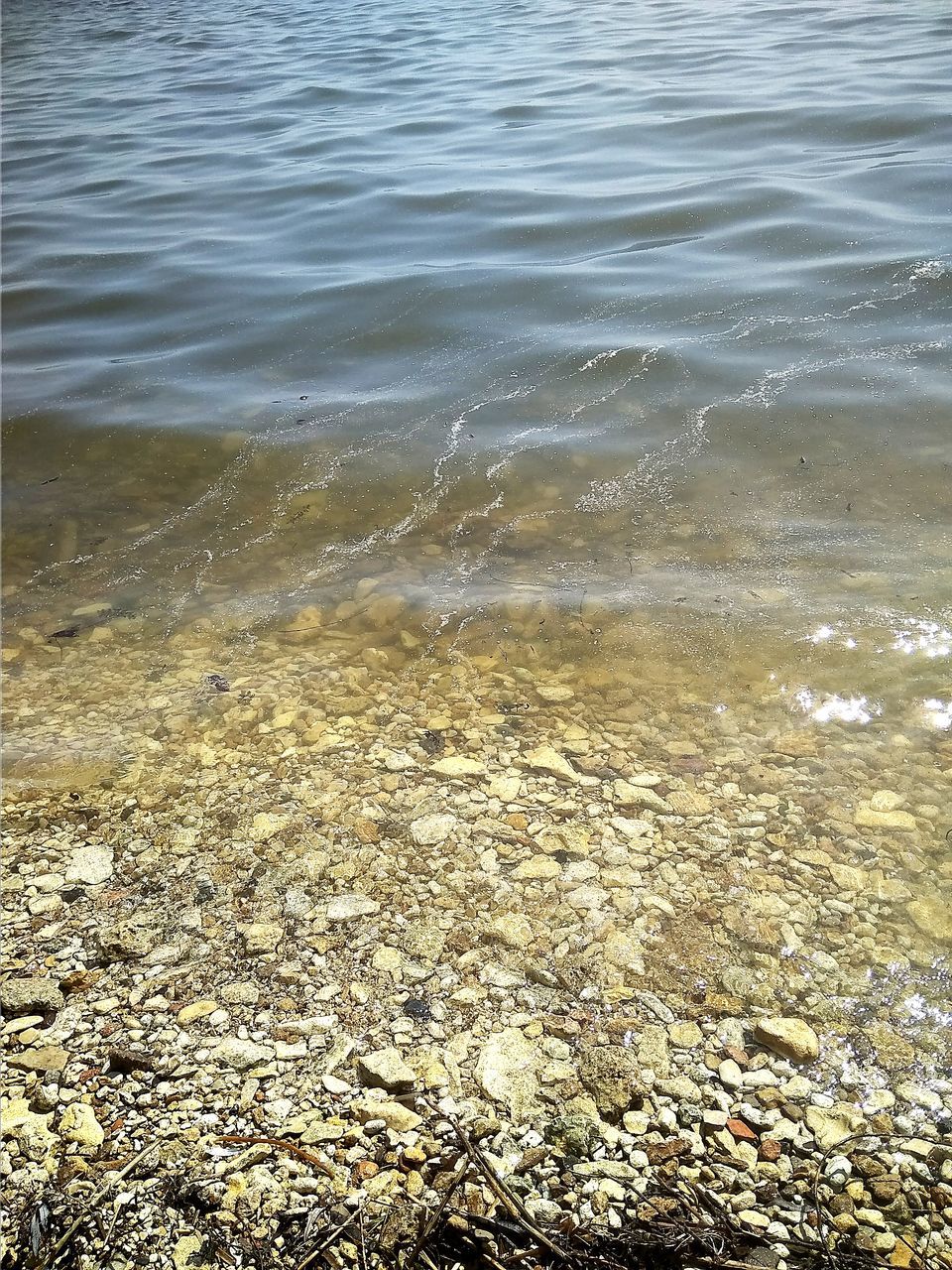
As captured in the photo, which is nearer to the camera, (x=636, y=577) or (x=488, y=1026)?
(x=488, y=1026)

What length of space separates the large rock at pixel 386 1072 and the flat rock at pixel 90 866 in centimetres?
91

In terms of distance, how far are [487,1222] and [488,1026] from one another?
43 centimetres

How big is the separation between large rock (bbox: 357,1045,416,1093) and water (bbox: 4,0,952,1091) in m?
0.93

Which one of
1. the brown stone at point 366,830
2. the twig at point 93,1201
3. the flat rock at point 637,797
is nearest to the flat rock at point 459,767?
the brown stone at point 366,830

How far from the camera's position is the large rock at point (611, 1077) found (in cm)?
196

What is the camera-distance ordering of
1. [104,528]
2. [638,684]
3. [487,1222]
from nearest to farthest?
[487,1222], [638,684], [104,528]

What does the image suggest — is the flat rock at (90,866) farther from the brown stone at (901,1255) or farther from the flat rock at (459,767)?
the brown stone at (901,1255)

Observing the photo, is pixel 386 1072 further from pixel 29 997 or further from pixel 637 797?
pixel 637 797

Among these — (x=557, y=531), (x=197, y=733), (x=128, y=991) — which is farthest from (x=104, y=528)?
(x=128, y=991)

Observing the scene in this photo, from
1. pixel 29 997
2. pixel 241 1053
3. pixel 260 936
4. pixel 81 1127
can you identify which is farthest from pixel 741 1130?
pixel 29 997

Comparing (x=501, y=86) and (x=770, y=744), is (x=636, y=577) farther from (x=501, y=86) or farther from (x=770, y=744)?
(x=501, y=86)

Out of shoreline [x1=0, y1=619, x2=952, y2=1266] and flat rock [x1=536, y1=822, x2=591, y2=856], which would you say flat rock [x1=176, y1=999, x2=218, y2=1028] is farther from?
flat rock [x1=536, y1=822, x2=591, y2=856]

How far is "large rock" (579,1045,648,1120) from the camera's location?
196 cm

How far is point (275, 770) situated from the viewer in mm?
2955
